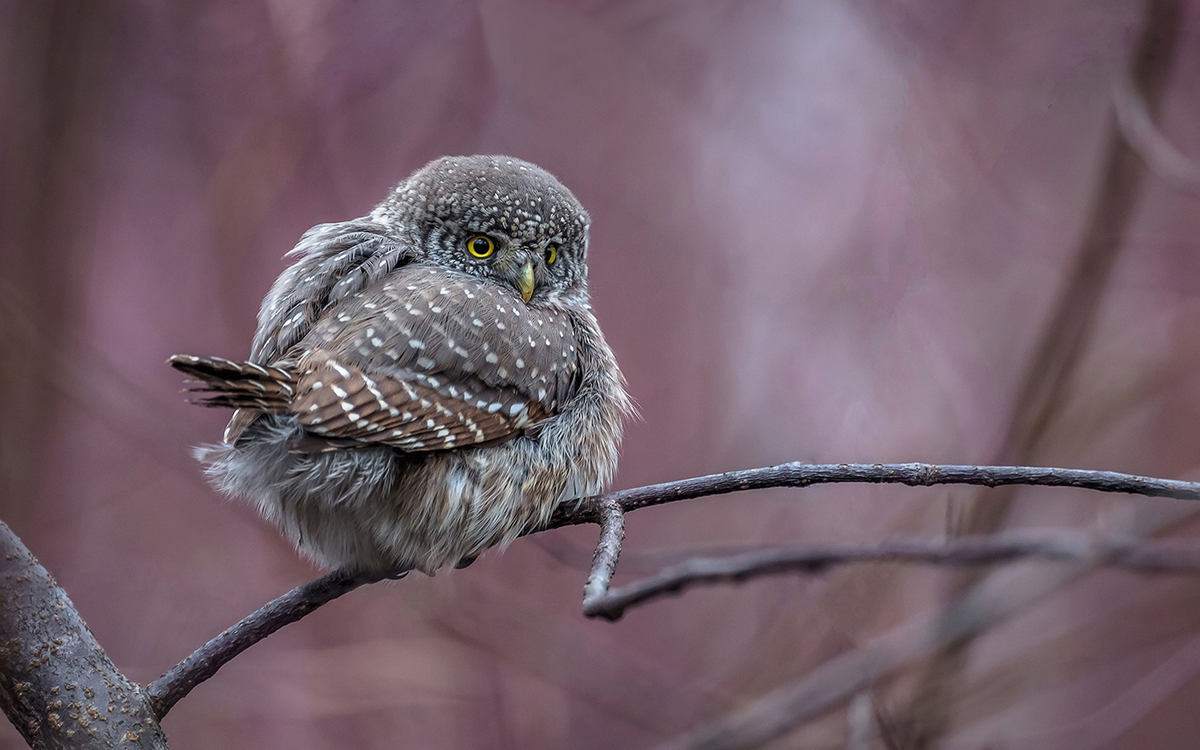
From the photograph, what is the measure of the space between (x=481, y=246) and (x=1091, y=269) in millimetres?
1909

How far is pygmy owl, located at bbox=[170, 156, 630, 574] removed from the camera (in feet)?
7.26

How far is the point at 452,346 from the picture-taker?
247 cm

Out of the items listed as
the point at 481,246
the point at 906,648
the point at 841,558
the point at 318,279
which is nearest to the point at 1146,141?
the point at 906,648

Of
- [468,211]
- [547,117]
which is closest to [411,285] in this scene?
[468,211]

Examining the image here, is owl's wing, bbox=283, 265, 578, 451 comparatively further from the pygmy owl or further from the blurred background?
the blurred background

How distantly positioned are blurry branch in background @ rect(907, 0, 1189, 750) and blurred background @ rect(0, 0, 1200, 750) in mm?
16

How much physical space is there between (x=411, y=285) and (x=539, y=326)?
15.4 inches

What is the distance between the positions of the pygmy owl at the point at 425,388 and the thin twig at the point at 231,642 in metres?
0.27

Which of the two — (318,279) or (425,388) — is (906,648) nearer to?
(425,388)

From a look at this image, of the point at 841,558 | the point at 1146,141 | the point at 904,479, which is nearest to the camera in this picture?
the point at 841,558

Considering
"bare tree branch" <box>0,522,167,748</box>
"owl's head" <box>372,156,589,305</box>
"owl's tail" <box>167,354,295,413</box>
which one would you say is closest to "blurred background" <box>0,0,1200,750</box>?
"owl's head" <box>372,156,589,305</box>

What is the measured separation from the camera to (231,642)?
186 cm

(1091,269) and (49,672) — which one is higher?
(1091,269)

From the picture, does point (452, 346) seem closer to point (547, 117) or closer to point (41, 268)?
point (41, 268)
